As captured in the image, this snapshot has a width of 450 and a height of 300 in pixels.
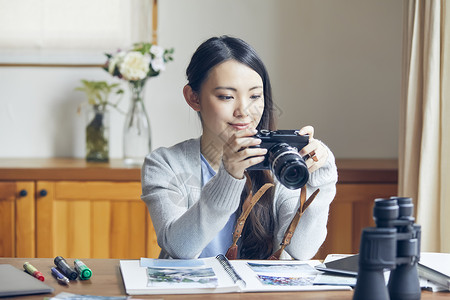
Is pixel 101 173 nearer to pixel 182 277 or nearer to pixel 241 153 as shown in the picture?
pixel 241 153

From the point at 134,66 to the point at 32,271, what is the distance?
1.32 metres

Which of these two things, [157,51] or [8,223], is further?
[157,51]

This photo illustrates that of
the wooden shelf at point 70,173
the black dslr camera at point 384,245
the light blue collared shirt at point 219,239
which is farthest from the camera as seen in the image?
the wooden shelf at point 70,173

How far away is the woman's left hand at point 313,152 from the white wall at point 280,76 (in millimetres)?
1246

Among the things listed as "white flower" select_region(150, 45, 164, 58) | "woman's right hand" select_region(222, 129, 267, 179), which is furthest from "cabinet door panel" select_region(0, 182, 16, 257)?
"woman's right hand" select_region(222, 129, 267, 179)

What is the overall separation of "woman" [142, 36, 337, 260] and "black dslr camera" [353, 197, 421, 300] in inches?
17.3

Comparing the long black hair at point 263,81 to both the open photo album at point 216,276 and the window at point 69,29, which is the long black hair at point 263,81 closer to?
the open photo album at point 216,276

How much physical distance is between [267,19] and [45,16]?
3.02 feet

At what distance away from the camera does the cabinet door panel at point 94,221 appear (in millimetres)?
2305

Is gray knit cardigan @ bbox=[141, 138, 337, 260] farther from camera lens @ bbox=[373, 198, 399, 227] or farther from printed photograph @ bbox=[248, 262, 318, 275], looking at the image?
camera lens @ bbox=[373, 198, 399, 227]

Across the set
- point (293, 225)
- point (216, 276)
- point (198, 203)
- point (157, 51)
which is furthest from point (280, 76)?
point (216, 276)

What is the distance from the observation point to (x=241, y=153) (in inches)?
51.3

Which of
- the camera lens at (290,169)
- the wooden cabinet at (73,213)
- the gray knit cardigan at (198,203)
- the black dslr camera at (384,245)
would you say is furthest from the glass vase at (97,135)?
the black dslr camera at (384,245)

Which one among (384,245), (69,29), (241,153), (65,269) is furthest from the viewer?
(69,29)
